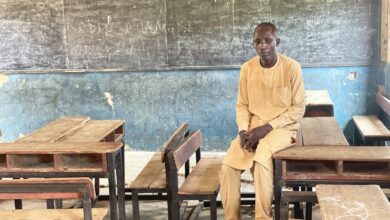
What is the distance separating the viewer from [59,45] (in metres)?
6.39

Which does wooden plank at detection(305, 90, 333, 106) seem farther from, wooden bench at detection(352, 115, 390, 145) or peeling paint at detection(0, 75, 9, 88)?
peeling paint at detection(0, 75, 9, 88)

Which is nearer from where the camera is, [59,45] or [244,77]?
[244,77]

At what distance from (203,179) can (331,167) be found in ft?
3.11

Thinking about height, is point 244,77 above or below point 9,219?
above

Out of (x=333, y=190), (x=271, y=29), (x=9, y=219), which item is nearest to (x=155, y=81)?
(x=271, y=29)

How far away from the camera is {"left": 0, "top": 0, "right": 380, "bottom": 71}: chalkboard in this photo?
5684 millimetres

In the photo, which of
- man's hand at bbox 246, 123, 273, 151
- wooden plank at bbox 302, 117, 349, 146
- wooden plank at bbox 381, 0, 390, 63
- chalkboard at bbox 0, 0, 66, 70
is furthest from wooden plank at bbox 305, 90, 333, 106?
chalkboard at bbox 0, 0, 66, 70

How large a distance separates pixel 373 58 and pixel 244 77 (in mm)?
2458

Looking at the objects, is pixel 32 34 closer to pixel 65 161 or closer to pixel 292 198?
pixel 65 161

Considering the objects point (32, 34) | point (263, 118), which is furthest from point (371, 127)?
point (32, 34)

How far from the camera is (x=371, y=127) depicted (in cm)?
512

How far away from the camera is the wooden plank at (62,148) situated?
3441 mm

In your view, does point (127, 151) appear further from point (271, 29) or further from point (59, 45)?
point (271, 29)

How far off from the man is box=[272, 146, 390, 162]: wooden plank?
0.15 metres
